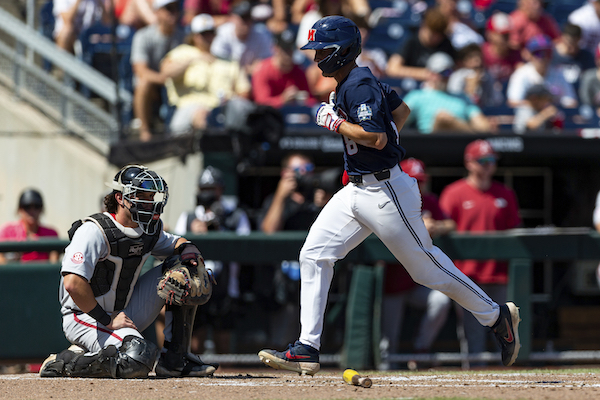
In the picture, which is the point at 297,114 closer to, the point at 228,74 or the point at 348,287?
the point at 228,74

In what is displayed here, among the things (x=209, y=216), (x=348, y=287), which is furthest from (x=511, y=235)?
(x=209, y=216)

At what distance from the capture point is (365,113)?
12.7ft

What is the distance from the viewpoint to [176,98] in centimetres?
773

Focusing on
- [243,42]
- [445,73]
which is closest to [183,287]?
[445,73]

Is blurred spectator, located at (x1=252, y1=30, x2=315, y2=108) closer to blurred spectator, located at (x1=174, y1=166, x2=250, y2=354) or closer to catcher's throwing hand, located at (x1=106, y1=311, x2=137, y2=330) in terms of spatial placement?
blurred spectator, located at (x1=174, y1=166, x2=250, y2=354)

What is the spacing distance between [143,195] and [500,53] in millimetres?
6006

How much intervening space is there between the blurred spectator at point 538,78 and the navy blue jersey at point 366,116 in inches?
185

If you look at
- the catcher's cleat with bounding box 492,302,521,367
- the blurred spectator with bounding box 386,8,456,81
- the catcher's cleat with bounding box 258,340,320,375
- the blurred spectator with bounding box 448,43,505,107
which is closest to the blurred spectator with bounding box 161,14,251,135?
the blurred spectator with bounding box 386,8,456,81

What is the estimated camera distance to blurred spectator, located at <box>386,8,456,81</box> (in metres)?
8.32

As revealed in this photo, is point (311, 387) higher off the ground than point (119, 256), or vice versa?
point (119, 256)

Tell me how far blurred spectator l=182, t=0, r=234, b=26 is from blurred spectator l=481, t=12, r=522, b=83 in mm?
2934

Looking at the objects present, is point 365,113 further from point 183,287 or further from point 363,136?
point 183,287

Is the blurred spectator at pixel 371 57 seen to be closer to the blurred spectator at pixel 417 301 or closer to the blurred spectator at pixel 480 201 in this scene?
the blurred spectator at pixel 480 201

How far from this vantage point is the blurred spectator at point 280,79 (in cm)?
773
